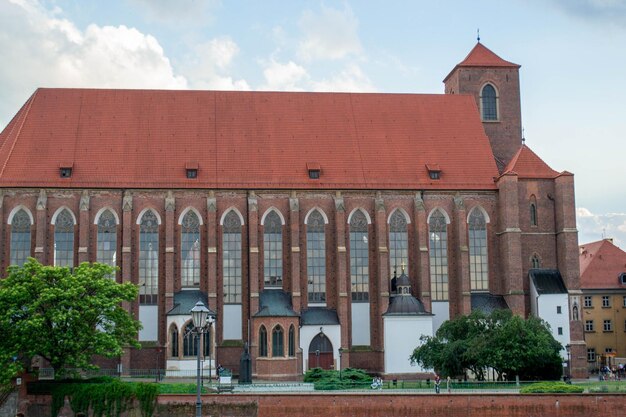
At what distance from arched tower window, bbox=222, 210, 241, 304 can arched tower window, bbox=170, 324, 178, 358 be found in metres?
4.31

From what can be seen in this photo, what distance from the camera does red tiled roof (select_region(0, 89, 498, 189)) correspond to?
219ft

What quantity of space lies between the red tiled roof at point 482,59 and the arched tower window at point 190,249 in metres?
26.6

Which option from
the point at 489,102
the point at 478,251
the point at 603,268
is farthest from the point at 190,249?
the point at 603,268

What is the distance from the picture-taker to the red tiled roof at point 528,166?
228 feet

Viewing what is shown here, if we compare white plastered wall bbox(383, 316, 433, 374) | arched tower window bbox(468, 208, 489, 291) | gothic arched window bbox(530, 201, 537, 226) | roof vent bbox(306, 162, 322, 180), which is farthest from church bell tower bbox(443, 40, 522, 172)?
white plastered wall bbox(383, 316, 433, 374)

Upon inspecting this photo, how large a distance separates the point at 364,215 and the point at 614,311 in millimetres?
28542

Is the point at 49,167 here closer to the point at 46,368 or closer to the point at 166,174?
the point at 166,174

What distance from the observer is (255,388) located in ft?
164

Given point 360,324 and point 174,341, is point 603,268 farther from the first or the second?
point 174,341

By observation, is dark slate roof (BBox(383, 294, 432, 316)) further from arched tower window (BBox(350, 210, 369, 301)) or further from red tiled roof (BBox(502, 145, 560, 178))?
red tiled roof (BBox(502, 145, 560, 178))

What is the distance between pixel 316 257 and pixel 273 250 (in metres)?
3.22

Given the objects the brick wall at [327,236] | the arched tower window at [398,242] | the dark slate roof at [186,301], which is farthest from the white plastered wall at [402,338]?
the dark slate roof at [186,301]

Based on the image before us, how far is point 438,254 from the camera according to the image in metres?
68.3

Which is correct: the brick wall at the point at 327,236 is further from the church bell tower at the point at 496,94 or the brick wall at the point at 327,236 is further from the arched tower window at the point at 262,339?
the church bell tower at the point at 496,94
